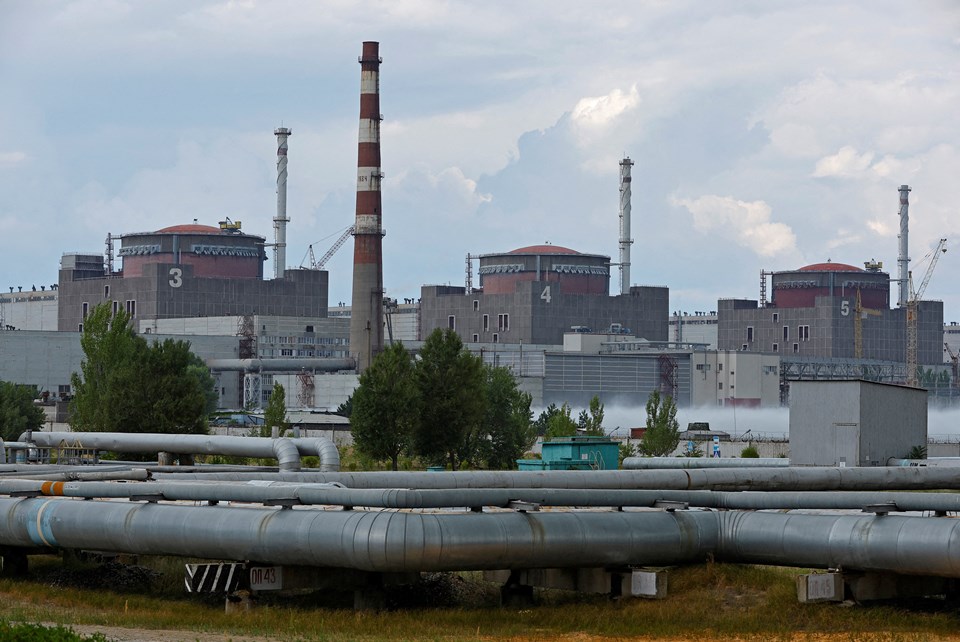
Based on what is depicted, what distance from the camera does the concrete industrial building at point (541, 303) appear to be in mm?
147875

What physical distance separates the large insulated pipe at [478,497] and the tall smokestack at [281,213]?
426ft

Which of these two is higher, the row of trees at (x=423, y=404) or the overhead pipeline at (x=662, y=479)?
the row of trees at (x=423, y=404)

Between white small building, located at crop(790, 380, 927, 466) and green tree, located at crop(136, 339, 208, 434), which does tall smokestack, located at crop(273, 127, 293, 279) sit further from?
white small building, located at crop(790, 380, 927, 466)

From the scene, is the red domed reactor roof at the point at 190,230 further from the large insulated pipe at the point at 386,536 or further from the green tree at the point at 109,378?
the large insulated pipe at the point at 386,536

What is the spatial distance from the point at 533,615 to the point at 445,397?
35.4 meters

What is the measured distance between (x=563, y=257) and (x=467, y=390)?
103m

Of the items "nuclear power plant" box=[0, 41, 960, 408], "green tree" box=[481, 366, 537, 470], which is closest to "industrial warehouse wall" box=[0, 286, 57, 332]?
"nuclear power plant" box=[0, 41, 960, 408]

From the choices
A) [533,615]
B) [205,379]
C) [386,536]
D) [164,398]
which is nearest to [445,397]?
[164,398]

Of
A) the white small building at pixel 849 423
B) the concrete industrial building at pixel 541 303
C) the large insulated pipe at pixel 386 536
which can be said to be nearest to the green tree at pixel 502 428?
the white small building at pixel 849 423

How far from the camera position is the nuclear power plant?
5002 inches

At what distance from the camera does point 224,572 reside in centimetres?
2097

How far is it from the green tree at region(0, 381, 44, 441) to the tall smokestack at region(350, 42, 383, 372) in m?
36.3

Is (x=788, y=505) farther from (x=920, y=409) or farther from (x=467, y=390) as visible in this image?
(x=467, y=390)

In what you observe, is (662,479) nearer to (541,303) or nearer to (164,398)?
(164,398)
